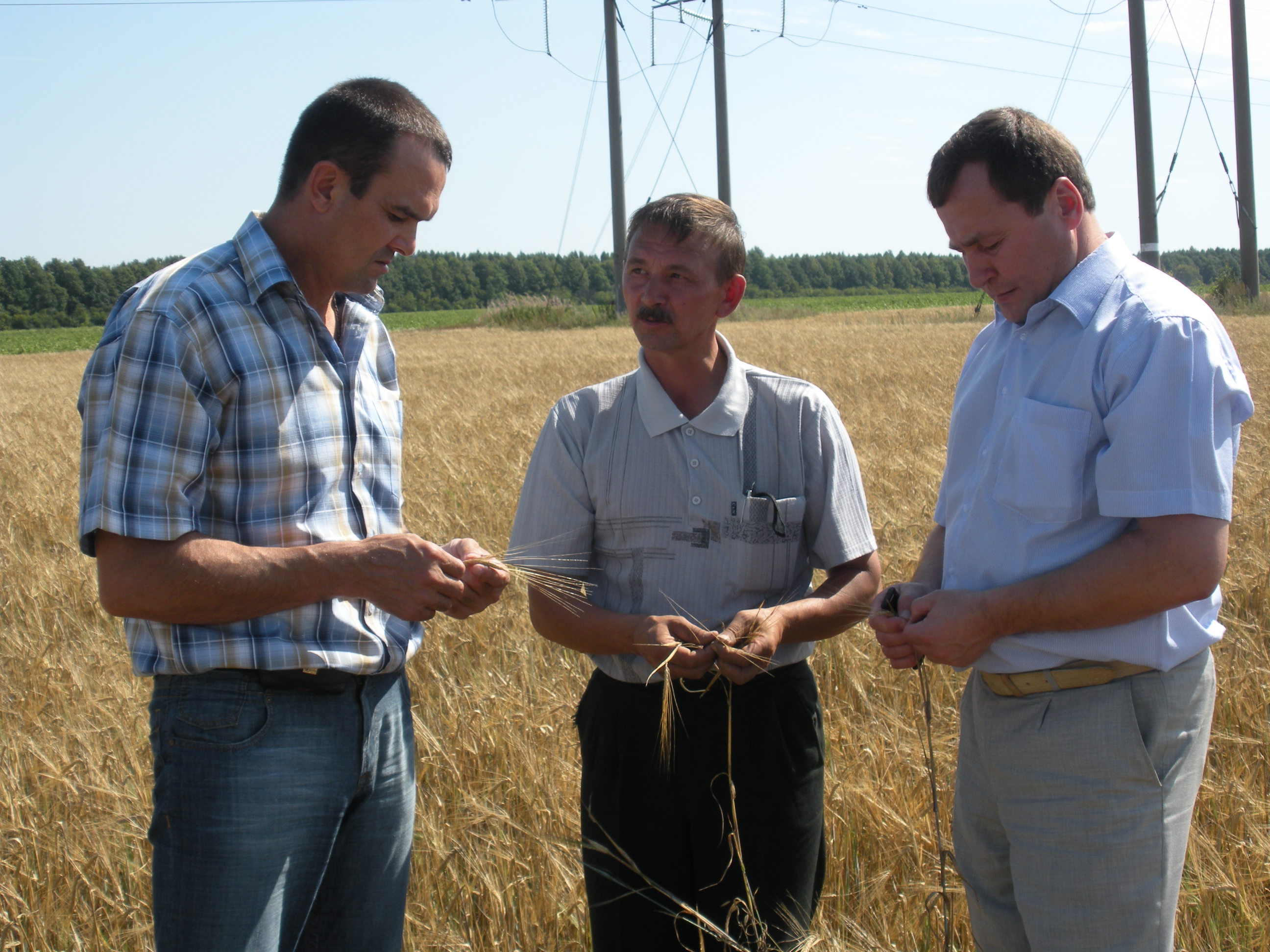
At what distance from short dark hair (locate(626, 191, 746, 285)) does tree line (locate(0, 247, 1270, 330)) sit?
63907mm

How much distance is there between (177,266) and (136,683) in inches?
91.7

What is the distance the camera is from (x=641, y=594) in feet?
7.38

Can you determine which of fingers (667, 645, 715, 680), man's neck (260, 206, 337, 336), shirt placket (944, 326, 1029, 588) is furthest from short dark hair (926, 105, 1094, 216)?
man's neck (260, 206, 337, 336)

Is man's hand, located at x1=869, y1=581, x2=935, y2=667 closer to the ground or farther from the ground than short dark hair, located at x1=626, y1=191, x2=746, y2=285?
closer to the ground

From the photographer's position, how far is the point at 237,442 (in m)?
1.74

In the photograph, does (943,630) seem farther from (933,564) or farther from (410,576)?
(410,576)

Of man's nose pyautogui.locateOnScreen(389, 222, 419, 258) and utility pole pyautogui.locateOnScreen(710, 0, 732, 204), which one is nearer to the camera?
man's nose pyautogui.locateOnScreen(389, 222, 419, 258)

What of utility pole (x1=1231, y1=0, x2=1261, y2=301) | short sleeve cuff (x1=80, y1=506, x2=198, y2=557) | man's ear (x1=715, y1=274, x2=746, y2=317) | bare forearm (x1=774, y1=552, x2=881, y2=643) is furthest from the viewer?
utility pole (x1=1231, y1=0, x2=1261, y2=301)

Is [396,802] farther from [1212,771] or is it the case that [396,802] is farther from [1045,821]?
[1212,771]

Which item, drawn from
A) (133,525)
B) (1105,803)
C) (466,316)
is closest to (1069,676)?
(1105,803)

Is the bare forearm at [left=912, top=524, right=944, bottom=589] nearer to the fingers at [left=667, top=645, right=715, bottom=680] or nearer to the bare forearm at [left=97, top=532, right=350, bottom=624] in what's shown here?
the fingers at [left=667, top=645, right=715, bottom=680]

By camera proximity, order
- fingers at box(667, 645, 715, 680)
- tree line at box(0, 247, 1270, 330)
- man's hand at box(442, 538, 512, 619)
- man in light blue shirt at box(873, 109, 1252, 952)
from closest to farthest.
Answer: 1. man in light blue shirt at box(873, 109, 1252, 952)
2. man's hand at box(442, 538, 512, 619)
3. fingers at box(667, 645, 715, 680)
4. tree line at box(0, 247, 1270, 330)

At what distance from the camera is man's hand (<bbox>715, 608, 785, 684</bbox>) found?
6.63 feet

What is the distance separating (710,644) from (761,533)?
1.00 ft
